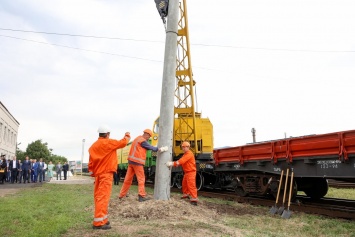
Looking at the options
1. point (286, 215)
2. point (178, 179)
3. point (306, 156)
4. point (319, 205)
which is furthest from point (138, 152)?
point (178, 179)

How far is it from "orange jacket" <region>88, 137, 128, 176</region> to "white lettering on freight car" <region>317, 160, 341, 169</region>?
4700 millimetres

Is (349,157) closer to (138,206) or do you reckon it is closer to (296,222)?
(296,222)

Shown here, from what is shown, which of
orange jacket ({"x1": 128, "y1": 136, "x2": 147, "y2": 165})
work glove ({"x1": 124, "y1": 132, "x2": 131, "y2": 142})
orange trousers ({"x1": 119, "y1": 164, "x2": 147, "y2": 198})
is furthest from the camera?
orange jacket ({"x1": 128, "y1": 136, "x2": 147, "y2": 165})

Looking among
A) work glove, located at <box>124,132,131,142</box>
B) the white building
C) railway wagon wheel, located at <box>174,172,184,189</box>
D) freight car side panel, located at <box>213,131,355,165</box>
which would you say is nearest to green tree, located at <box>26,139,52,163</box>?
the white building

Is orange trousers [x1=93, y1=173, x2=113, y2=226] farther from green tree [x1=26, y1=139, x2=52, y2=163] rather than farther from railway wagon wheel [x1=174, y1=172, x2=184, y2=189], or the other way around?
green tree [x1=26, y1=139, x2=52, y2=163]

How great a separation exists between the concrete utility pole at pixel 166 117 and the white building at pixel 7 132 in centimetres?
3161

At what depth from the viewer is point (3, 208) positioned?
25.4 ft

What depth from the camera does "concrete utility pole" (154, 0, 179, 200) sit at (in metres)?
7.52

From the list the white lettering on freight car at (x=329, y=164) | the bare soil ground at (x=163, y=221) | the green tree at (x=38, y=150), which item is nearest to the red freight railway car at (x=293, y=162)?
the white lettering on freight car at (x=329, y=164)

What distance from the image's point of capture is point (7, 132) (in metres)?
38.4

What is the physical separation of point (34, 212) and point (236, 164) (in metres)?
A: 6.28

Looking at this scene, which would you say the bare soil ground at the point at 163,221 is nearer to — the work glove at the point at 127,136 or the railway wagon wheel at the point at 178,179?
the work glove at the point at 127,136

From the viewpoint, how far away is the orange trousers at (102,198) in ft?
17.5

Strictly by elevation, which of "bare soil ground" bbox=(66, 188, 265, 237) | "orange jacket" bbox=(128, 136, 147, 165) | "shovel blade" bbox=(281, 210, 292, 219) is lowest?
"shovel blade" bbox=(281, 210, 292, 219)
